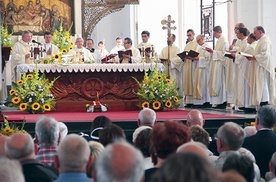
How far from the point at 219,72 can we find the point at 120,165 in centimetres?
1426

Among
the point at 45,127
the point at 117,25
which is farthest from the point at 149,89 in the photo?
the point at 117,25

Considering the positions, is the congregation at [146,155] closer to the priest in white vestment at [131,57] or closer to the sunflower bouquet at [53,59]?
the sunflower bouquet at [53,59]

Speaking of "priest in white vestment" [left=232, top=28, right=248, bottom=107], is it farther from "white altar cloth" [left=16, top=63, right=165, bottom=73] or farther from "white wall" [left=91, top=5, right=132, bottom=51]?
"white wall" [left=91, top=5, right=132, bottom=51]

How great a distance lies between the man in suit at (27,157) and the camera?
16.2 ft

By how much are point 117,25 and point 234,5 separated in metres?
8.15

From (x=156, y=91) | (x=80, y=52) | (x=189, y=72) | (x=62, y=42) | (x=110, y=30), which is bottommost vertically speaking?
(x=156, y=91)

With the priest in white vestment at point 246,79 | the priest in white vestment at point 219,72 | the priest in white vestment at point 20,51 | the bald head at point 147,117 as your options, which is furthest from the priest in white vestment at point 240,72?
the bald head at point 147,117

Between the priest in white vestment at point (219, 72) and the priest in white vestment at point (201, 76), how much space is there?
28cm

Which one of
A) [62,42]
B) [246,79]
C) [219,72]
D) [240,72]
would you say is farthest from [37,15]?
[246,79]

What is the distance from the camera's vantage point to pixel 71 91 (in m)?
16.4

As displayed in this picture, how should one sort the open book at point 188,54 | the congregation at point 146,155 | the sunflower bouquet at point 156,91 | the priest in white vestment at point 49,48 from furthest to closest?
the open book at point 188,54 < the priest in white vestment at point 49,48 < the sunflower bouquet at point 156,91 < the congregation at point 146,155

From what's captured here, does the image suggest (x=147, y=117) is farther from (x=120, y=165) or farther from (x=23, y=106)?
(x=23, y=106)

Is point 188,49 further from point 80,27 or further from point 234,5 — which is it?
point 80,27

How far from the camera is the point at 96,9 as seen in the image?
797 inches
